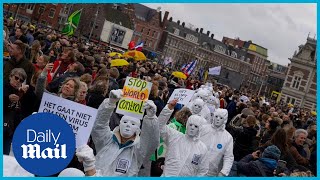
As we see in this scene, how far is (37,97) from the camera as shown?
6.12 metres

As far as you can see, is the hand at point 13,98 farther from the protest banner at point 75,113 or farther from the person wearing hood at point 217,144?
the person wearing hood at point 217,144

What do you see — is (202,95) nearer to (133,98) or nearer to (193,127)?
(193,127)

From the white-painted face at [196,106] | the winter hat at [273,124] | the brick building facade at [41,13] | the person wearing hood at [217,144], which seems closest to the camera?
the person wearing hood at [217,144]

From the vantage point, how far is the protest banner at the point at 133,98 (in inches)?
213

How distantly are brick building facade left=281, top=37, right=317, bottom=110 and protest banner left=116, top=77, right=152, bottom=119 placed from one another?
52.4 meters

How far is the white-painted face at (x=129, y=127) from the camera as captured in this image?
5.05 metres

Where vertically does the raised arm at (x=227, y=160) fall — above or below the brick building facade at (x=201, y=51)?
below


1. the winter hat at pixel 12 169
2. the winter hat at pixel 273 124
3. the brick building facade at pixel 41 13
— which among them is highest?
the brick building facade at pixel 41 13

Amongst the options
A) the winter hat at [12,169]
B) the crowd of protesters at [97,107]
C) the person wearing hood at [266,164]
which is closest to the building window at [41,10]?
the crowd of protesters at [97,107]

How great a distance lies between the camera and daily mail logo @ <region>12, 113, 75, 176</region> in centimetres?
376

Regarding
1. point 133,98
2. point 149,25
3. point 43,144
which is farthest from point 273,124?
point 149,25

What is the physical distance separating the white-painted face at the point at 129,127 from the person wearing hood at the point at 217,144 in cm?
194

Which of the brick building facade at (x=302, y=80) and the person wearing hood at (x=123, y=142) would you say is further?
the brick building facade at (x=302, y=80)

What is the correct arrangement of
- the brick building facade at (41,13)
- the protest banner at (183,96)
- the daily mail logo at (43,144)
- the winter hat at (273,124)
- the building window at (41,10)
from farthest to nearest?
the building window at (41,10) → the brick building facade at (41,13) → the winter hat at (273,124) → the protest banner at (183,96) → the daily mail logo at (43,144)
